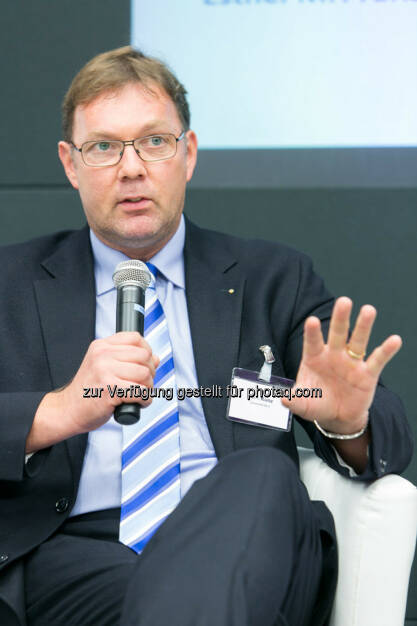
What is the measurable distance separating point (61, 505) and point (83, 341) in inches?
15.2

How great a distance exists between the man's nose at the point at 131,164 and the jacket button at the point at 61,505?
77 cm

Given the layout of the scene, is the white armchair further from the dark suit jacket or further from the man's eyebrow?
the man's eyebrow

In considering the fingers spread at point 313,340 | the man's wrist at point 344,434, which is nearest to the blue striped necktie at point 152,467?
the man's wrist at point 344,434

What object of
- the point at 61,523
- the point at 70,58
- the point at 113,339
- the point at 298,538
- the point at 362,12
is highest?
the point at 362,12

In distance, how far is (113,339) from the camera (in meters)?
1.42

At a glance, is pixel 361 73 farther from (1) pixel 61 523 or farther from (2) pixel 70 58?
(1) pixel 61 523

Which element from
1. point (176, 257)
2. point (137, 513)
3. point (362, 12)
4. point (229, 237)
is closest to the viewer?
point (137, 513)

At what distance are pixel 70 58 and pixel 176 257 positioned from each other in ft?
3.21

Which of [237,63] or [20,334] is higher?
Answer: [237,63]

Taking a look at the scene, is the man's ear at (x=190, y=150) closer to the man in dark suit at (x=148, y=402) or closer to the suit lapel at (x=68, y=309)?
the man in dark suit at (x=148, y=402)

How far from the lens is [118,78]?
6.48 ft

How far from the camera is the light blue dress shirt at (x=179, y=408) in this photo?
1.76 metres

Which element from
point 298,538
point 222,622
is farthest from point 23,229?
point 222,622

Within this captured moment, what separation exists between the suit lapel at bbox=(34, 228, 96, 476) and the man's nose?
255 mm
